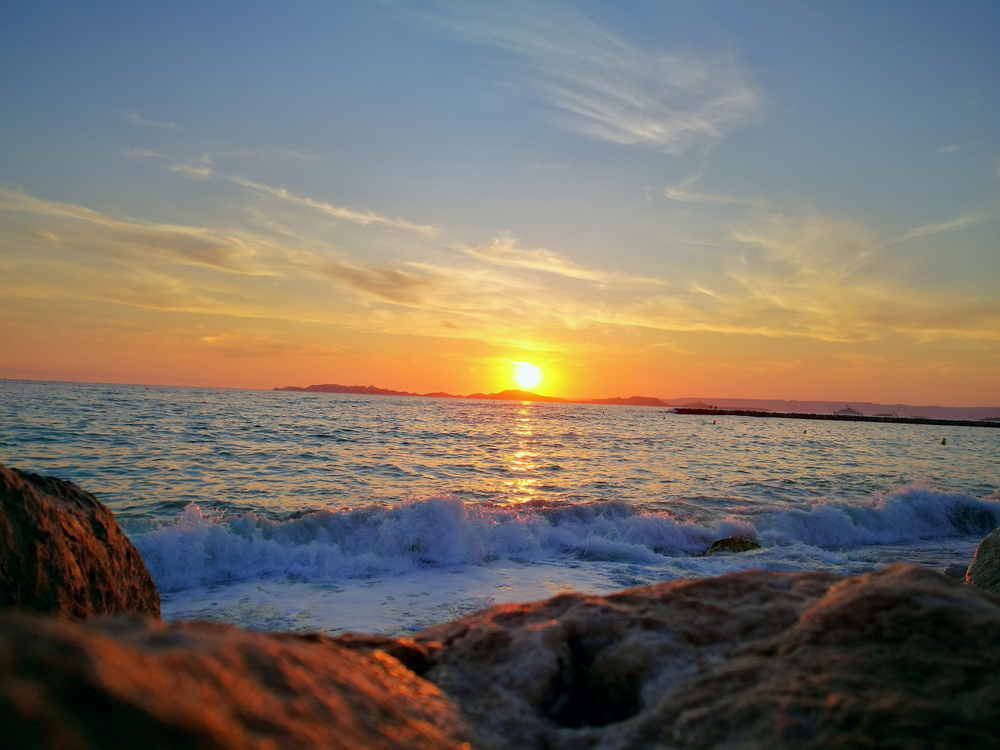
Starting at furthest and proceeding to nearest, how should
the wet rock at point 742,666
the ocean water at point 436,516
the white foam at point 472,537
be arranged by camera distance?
the white foam at point 472,537, the ocean water at point 436,516, the wet rock at point 742,666

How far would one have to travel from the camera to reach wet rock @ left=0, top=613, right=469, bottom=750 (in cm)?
92

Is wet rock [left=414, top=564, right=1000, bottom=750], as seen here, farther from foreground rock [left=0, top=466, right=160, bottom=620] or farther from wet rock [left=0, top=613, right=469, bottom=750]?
foreground rock [left=0, top=466, right=160, bottom=620]

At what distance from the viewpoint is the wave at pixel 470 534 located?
9227 mm

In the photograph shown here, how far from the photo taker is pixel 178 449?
777 inches

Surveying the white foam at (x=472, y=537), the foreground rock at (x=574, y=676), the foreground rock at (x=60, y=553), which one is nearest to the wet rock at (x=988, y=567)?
the white foam at (x=472, y=537)

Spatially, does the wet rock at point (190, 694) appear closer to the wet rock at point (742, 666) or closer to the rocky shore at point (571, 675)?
the rocky shore at point (571, 675)

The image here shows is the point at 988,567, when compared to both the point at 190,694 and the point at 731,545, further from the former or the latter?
the point at 190,694

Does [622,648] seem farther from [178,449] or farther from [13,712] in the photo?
[178,449]

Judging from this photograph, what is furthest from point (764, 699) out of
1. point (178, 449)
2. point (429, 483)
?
point (178, 449)

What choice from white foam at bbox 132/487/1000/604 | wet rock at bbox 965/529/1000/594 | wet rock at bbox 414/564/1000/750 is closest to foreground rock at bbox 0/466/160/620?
wet rock at bbox 414/564/1000/750

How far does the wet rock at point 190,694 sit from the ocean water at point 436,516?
5.11 m

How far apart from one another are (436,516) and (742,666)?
9.62 metres

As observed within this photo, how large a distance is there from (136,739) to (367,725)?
0.66m

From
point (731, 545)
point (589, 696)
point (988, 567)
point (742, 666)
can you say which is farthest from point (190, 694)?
point (731, 545)
